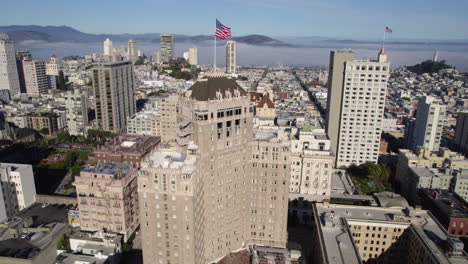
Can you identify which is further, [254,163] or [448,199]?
[448,199]

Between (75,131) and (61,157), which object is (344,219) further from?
(75,131)

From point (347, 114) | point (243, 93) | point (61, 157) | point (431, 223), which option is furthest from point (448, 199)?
point (61, 157)

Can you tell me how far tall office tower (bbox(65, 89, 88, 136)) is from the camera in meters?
117

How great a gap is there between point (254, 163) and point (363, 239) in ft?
62.8

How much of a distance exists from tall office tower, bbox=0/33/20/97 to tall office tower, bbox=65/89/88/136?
78.7 m

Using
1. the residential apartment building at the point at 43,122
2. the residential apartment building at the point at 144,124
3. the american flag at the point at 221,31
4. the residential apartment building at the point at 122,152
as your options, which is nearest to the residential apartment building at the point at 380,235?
the american flag at the point at 221,31

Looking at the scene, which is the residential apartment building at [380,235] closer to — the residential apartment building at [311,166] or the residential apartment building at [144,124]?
the residential apartment building at [311,166]

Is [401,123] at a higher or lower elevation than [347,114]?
lower

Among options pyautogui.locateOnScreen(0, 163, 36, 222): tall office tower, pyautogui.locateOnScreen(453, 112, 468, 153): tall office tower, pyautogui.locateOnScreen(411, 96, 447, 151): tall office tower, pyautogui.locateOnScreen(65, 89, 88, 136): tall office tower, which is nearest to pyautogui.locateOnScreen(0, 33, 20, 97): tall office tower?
pyautogui.locateOnScreen(65, 89, 88, 136): tall office tower

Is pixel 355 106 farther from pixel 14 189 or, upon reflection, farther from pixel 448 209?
pixel 14 189

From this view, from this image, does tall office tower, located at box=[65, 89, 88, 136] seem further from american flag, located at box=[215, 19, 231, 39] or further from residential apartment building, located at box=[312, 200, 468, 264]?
residential apartment building, located at box=[312, 200, 468, 264]

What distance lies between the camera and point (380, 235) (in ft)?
155

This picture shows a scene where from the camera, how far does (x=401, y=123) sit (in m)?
133

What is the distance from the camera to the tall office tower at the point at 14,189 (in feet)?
206
